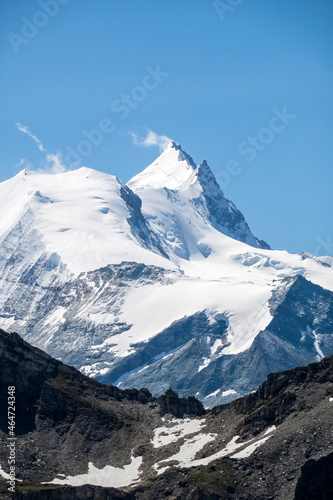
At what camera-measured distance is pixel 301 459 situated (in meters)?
193

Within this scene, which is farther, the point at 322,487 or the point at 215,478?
the point at 215,478

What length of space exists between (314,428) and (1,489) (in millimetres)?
62032

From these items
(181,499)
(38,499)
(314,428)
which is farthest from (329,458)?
(38,499)

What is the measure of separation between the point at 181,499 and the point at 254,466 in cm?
1581

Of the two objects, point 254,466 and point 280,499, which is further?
point 254,466

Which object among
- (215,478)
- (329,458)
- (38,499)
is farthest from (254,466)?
(38,499)

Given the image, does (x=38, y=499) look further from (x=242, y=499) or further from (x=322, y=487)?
(x=322, y=487)

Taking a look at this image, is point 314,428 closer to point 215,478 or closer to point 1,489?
point 215,478

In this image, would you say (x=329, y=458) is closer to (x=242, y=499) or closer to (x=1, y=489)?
(x=242, y=499)

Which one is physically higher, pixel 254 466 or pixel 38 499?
pixel 38 499

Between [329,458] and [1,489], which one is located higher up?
[1,489]

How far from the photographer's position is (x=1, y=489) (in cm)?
19700

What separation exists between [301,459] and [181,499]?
24328 mm

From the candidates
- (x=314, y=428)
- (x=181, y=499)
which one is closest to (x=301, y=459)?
(x=314, y=428)
